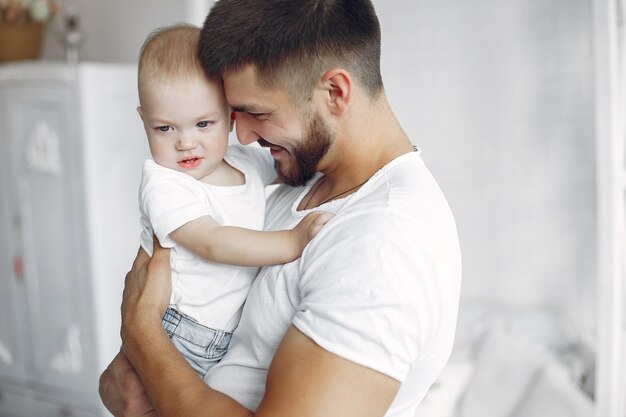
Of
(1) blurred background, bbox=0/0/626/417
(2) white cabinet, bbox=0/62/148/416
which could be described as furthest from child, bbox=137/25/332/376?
(2) white cabinet, bbox=0/62/148/416

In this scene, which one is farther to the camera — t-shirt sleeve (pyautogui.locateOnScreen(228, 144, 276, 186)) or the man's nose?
t-shirt sleeve (pyautogui.locateOnScreen(228, 144, 276, 186))

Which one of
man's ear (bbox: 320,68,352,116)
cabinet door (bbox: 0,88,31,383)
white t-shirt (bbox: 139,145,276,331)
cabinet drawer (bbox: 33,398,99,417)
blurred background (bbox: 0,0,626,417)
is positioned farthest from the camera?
cabinet door (bbox: 0,88,31,383)

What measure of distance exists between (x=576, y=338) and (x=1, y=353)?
2.60 m

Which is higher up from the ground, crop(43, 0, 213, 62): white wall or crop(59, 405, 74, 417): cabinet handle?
crop(43, 0, 213, 62): white wall

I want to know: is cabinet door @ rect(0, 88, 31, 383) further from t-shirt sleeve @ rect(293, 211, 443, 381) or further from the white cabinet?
t-shirt sleeve @ rect(293, 211, 443, 381)

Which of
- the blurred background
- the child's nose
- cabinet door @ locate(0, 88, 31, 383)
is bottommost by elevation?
cabinet door @ locate(0, 88, 31, 383)

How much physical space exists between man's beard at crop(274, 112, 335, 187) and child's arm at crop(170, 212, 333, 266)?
118 mm

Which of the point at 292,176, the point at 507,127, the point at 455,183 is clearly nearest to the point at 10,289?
the point at 455,183

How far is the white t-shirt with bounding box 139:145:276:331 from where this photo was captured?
1.34 meters

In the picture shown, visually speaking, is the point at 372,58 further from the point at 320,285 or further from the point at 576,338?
the point at 576,338

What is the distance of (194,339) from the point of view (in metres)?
1.39

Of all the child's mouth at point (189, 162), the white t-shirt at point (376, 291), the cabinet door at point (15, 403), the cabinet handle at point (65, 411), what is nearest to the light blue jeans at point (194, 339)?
the white t-shirt at point (376, 291)

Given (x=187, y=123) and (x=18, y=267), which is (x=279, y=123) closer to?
(x=187, y=123)

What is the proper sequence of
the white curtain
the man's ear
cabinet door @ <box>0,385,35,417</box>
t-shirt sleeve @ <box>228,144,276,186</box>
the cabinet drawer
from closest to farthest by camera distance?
the man's ear < t-shirt sleeve @ <box>228,144,276,186</box> < the white curtain < the cabinet drawer < cabinet door @ <box>0,385,35,417</box>
